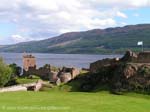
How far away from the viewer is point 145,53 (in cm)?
6122

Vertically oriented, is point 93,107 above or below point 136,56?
below

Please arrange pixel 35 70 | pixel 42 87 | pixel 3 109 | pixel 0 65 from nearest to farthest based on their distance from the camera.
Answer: pixel 3 109 < pixel 42 87 < pixel 0 65 < pixel 35 70

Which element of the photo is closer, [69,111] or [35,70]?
[69,111]

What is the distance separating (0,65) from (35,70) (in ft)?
68.2

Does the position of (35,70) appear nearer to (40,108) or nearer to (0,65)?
(0,65)

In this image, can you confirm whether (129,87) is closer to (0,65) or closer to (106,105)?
(106,105)

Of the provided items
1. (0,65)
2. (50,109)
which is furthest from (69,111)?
(0,65)

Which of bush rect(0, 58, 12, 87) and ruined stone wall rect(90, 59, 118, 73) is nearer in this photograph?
ruined stone wall rect(90, 59, 118, 73)

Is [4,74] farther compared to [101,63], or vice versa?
[4,74]

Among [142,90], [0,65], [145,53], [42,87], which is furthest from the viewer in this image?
[0,65]

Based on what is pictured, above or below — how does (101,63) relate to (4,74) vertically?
above

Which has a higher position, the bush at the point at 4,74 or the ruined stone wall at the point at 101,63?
the ruined stone wall at the point at 101,63

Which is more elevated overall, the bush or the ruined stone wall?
the ruined stone wall

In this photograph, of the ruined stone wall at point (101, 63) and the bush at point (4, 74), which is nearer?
the ruined stone wall at point (101, 63)
